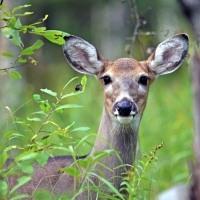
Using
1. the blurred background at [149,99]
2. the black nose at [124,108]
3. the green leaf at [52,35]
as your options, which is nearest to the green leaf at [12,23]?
the green leaf at [52,35]

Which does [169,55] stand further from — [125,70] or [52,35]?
[52,35]

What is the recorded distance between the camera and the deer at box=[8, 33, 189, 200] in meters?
6.07

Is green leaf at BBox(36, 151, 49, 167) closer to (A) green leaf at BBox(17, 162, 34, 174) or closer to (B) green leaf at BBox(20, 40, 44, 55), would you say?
(A) green leaf at BBox(17, 162, 34, 174)

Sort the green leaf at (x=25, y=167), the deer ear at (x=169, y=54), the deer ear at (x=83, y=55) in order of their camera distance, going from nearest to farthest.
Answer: the green leaf at (x=25, y=167)
the deer ear at (x=83, y=55)
the deer ear at (x=169, y=54)

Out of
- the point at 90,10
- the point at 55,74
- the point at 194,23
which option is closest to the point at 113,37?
the point at 90,10

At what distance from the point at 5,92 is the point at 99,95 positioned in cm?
177

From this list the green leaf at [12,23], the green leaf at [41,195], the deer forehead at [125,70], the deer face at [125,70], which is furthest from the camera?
the deer forehead at [125,70]

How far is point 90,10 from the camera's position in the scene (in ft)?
78.3

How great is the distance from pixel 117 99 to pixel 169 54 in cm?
114

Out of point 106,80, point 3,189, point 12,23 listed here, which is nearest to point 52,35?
point 12,23

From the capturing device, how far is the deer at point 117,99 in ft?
19.9

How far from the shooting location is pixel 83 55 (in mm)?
7004

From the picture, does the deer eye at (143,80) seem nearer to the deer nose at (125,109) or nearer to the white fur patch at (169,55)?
the white fur patch at (169,55)

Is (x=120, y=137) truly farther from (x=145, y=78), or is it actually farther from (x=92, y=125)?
(x=92, y=125)
